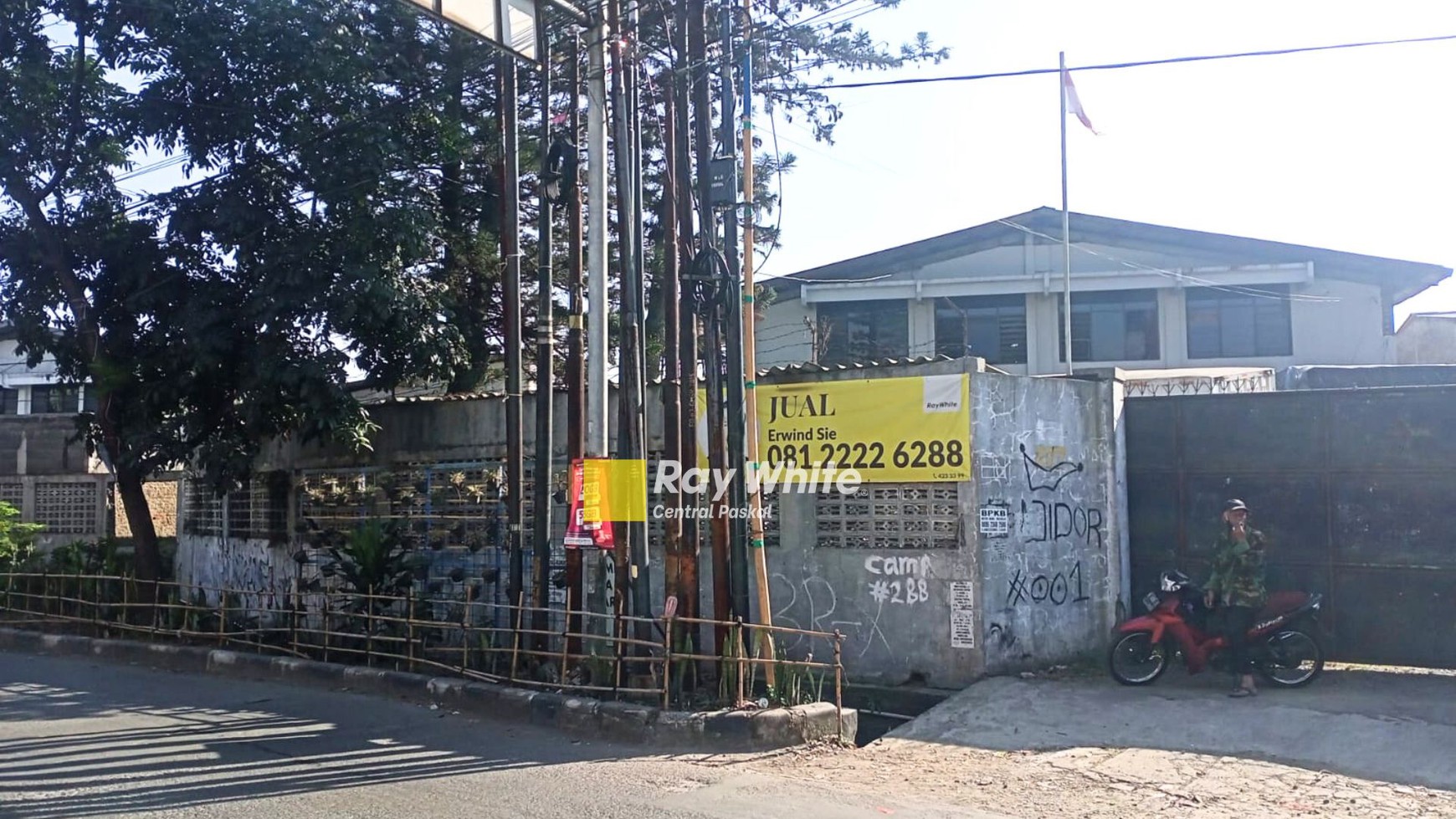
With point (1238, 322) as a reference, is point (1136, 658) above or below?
below

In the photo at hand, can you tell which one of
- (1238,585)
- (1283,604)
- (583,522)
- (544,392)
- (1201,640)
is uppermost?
(544,392)

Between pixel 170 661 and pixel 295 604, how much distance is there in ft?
6.72

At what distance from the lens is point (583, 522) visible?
935cm

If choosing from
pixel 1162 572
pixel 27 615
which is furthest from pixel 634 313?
pixel 27 615

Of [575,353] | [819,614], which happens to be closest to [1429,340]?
[819,614]

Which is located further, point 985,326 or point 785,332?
point 785,332

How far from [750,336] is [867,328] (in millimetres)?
16179

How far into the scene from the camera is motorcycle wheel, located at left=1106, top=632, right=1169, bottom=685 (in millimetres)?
10031

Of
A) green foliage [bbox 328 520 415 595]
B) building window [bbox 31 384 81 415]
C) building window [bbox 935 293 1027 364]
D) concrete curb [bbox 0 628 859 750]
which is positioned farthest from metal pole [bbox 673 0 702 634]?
building window [bbox 31 384 81 415]

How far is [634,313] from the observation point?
32.4 feet

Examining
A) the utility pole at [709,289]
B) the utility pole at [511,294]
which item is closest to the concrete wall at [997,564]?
the utility pole at [709,289]

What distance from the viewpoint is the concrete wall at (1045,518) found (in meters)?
10.4

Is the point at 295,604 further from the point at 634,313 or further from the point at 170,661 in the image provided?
the point at 634,313

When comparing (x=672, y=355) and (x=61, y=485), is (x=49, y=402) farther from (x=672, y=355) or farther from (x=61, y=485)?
(x=672, y=355)
